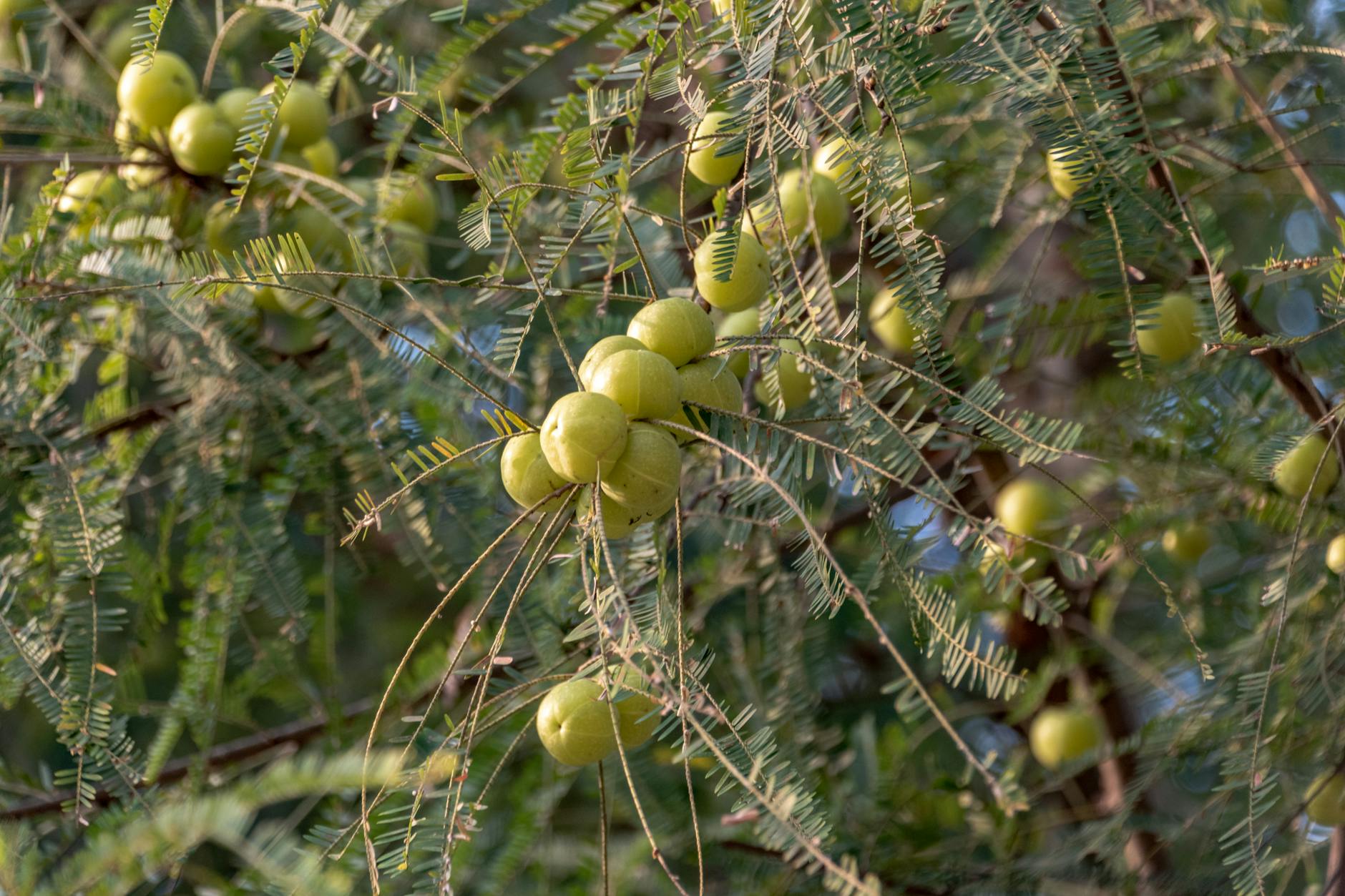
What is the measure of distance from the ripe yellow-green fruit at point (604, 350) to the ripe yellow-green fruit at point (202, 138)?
3.07 ft

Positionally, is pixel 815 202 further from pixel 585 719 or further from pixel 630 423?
pixel 585 719

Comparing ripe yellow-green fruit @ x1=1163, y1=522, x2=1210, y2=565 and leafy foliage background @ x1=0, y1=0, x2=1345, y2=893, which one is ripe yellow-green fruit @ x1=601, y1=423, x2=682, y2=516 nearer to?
leafy foliage background @ x1=0, y1=0, x2=1345, y2=893

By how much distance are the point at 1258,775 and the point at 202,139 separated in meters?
1.58

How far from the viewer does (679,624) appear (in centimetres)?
90

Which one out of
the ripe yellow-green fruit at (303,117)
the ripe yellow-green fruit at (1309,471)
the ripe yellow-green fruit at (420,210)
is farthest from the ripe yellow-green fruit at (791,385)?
the ripe yellow-green fruit at (303,117)

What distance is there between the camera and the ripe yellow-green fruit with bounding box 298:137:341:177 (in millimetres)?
1847

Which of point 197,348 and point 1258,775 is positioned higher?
point 197,348

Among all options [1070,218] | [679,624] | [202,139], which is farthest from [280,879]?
[1070,218]

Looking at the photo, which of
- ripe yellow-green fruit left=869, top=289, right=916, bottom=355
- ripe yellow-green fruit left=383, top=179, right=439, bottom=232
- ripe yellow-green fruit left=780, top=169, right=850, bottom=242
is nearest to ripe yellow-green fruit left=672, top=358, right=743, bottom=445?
ripe yellow-green fruit left=780, top=169, right=850, bottom=242

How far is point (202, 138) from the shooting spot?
171 cm

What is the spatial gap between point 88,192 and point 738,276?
1.18 metres

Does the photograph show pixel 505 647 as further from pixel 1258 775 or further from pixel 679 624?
pixel 1258 775

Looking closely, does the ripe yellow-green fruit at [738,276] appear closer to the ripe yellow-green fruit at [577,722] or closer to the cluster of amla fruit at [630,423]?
the cluster of amla fruit at [630,423]

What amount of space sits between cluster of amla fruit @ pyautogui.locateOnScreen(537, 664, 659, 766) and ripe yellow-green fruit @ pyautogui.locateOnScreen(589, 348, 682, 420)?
23 centimetres
